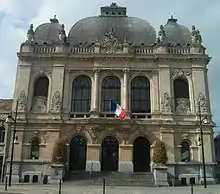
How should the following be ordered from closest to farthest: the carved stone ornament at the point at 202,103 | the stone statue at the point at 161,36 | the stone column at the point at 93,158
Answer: the stone column at the point at 93,158 < the carved stone ornament at the point at 202,103 < the stone statue at the point at 161,36

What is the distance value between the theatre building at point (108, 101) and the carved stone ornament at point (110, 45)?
0.13 m

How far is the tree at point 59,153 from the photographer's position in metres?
34.9

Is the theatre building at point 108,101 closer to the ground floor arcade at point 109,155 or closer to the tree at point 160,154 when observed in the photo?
the ground floor arcade at point 109,155

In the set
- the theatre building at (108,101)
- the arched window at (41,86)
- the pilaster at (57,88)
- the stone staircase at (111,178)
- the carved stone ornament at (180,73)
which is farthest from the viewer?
the arched window at (41,86)

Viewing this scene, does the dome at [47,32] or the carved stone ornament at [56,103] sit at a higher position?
the dome at [47,32]

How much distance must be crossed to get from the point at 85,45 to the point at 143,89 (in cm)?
953

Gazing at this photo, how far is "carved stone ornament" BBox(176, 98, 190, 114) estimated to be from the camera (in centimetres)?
3900

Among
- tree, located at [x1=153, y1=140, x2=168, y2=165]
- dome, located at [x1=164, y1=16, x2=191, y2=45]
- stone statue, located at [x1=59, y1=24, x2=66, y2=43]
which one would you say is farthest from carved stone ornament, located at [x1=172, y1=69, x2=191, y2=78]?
stone statue, located at [x1=59, y1=24, x2=66, y2=43]

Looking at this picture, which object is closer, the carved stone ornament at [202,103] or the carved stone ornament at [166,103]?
the carved stone ornament at [166,103]

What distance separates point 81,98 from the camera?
1571 inches

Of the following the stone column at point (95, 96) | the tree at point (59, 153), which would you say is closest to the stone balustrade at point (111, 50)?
the stone column at point (95, 96)

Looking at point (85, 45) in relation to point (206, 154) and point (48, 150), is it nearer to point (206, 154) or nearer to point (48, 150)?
point (48, 150)

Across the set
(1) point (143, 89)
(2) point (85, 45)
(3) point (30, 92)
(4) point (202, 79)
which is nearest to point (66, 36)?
(2) point (85, 45)

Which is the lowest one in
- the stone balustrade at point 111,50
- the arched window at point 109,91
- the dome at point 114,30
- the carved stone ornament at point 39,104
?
the carved stone ornament at point 39,104
